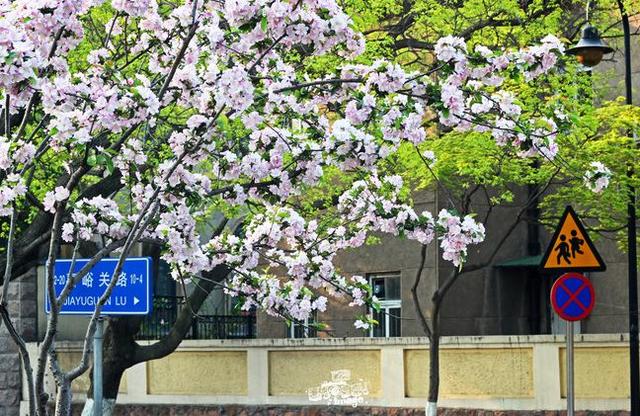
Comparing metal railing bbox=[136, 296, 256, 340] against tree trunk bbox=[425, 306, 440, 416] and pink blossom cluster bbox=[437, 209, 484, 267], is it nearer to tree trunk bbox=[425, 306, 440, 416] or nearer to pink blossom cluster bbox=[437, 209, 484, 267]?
tree trunk bbox=[425, 306, 440, 416]

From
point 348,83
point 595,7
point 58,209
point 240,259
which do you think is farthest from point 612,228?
point 58,209

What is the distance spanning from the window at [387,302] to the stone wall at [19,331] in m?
7.38

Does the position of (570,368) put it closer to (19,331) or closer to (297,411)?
(297,411)

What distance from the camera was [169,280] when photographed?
117 ft

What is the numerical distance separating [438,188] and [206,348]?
5.44m

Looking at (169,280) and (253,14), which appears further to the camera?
(169,280)

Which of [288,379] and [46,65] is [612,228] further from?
[46,65]

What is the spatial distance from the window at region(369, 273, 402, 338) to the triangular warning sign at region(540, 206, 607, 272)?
1370cm

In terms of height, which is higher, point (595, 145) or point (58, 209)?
point (595, 145)

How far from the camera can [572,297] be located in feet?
46.5

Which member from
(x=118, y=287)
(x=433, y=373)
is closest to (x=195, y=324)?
(x=433, y=373)

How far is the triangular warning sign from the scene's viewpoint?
13.7m

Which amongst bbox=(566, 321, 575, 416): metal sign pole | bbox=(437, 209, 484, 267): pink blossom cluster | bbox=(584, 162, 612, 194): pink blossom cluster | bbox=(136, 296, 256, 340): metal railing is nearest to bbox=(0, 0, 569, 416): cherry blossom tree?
bbox=(437, 209, 484, 267): pink blossom cluster

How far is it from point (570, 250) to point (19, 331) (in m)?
17.7
